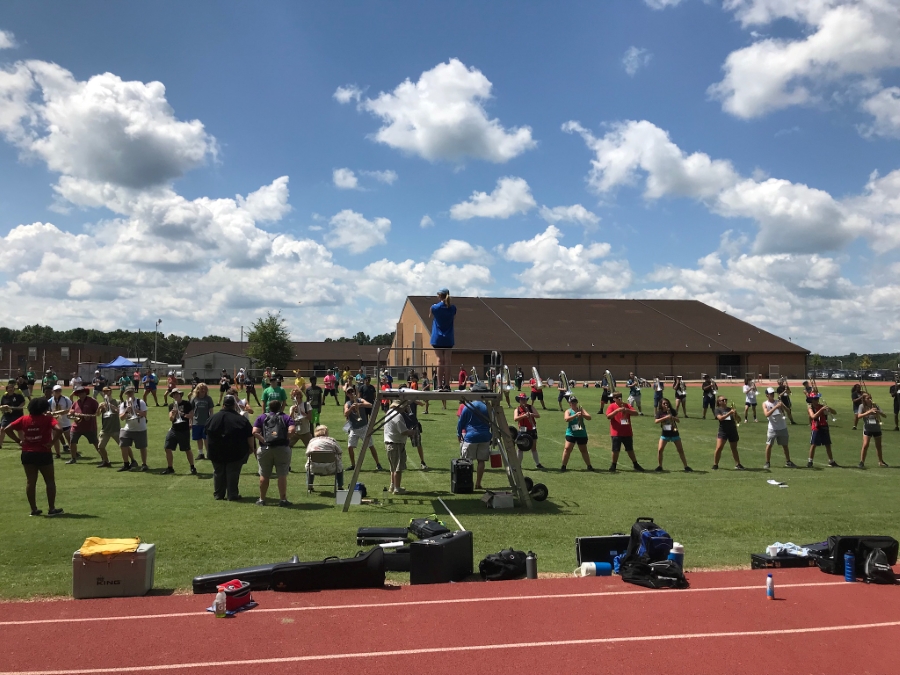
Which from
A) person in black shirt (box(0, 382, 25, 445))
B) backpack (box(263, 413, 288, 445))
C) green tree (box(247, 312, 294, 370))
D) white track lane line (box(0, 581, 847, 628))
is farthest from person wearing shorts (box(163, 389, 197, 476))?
green tree (box(247, 312, 294, 370))

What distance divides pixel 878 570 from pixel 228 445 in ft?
31.6

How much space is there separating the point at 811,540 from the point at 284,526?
777 centimetres

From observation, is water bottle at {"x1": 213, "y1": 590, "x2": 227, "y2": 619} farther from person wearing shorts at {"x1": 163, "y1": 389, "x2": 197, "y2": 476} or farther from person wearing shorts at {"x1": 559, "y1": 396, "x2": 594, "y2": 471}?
person wearing shorts at {"x1": 559, "y1": 396, "x2": 594, "y2": 471}

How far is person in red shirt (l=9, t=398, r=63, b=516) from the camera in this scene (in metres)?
10.3

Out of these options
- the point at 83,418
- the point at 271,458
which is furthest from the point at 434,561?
the point at 83,418

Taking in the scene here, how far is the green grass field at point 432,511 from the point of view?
8844 millimetres

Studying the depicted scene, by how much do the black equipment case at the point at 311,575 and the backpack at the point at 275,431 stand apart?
158 inches

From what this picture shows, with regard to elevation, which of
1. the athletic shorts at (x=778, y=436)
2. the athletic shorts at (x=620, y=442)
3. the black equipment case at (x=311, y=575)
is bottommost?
the black equipment case at (x=311, y=575)

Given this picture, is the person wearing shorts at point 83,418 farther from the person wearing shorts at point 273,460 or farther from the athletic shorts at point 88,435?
the person wearing shorts at point 273,460

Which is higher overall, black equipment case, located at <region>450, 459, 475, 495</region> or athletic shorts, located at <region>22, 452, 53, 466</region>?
athletic shorts, located at <region>22, 452, 53, 466</region>

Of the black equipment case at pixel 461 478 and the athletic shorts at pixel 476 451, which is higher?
the athletic shorts at pixel 476 451

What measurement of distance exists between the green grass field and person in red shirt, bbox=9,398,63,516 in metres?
0.42

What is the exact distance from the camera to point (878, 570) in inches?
312

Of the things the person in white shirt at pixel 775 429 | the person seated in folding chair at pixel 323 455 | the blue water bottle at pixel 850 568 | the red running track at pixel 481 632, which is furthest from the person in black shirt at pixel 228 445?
the person in white shirt at pixel 775 429
